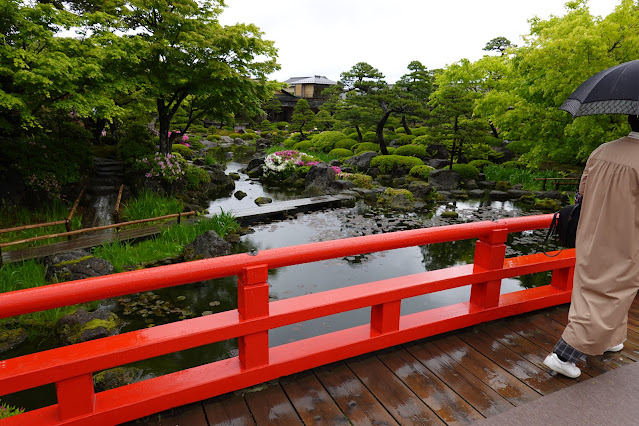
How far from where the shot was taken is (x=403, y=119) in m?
25.6

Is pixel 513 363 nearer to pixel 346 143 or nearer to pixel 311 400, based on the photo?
pixel 311 400

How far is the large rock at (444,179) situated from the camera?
16.8 meters

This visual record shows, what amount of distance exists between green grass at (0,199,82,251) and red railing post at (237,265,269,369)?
24.0ft

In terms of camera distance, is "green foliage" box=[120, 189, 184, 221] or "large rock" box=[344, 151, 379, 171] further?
"large rock" box=[344, 151, 379, 171]

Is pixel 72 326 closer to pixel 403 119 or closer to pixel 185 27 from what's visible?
pixel 185 27

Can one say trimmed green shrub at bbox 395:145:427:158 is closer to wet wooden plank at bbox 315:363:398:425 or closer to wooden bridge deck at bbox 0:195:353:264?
wooden bridge deck at bbox 0:195:353:264

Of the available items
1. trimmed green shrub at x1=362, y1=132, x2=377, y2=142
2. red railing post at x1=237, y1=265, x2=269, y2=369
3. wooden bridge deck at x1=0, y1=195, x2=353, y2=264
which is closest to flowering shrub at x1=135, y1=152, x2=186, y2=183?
wooden bridge deck at x1=0, y1=195, x2=353, y2=264

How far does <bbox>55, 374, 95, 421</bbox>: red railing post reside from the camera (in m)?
1.98

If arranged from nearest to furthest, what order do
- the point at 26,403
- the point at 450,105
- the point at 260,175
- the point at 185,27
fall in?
the point at 26,403, the point at 185,27, the point at 450,105, the point at 260,175

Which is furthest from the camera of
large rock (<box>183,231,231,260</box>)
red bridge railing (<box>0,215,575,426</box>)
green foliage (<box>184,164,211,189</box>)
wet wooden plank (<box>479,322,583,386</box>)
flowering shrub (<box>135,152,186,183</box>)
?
green foliage (<box>184,164,211,189</box>)

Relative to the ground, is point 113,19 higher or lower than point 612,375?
higher

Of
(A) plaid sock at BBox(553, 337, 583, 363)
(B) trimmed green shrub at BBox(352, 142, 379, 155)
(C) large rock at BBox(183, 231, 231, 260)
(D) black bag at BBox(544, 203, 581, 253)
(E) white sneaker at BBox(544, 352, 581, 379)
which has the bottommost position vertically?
(C) large rock at BBox(183, 231, 231, 260)

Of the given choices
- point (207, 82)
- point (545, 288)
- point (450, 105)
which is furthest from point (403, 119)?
point (545, 288)

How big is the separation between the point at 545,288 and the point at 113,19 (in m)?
9.37
